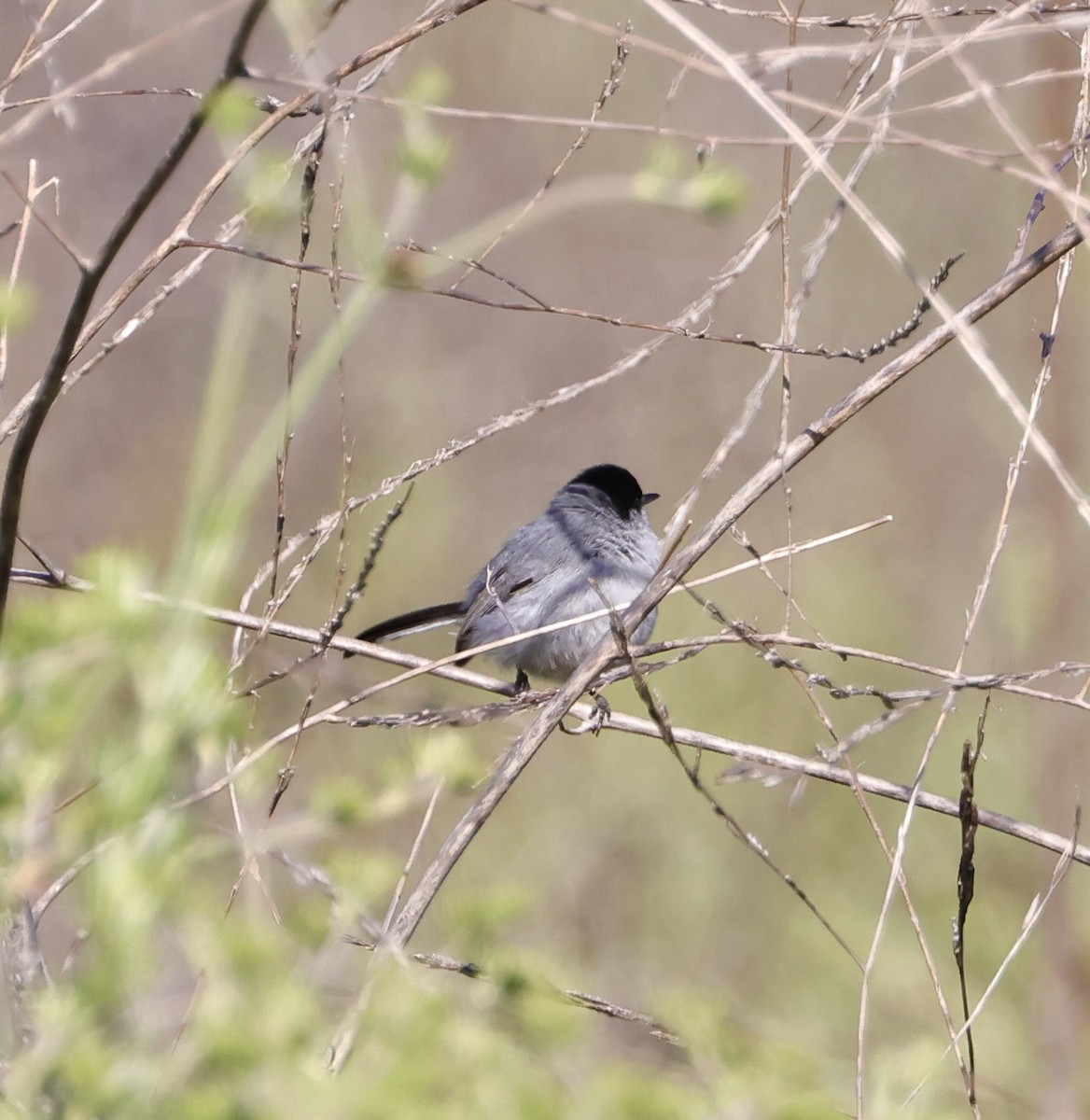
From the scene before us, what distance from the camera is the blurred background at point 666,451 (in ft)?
9.74

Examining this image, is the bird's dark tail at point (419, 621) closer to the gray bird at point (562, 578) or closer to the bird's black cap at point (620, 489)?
the gray bird at point (562, 578)

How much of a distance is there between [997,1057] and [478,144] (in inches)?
224

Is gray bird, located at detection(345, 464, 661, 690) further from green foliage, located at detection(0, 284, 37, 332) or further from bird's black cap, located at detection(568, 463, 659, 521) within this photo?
green foliage, located at detection(0, 284, 37, 332)

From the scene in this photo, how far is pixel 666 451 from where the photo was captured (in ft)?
23.5

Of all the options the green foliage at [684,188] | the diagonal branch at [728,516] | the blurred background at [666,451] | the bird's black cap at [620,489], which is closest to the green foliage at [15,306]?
the blurred background at [666,451]

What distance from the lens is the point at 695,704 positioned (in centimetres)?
558

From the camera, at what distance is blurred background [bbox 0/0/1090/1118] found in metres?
2.97

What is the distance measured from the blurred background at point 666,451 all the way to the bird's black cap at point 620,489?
2.01ft

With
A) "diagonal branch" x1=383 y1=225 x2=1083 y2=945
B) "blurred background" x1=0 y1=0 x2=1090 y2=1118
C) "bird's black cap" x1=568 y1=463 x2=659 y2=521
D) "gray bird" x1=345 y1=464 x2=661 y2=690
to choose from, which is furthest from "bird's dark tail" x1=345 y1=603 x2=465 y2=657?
"diagonal branch" x1=383 y1=225 x2=1083 y2=945

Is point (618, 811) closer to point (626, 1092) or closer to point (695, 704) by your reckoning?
point (695, 704)

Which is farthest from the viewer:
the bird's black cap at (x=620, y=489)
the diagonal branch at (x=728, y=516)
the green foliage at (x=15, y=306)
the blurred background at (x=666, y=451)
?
the bird's black cap at (x=620, y=489)

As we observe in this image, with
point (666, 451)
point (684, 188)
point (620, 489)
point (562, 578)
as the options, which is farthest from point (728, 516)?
point (666, 451)

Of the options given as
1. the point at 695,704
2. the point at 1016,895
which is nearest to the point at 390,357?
the point at 695,704

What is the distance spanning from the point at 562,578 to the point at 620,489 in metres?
0.46
